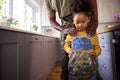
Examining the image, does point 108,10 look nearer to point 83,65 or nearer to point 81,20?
point 81,20

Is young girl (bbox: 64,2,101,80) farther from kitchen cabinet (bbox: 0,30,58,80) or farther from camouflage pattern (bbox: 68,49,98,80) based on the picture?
kitchen cabinet (bbox: 0,30,58,80)

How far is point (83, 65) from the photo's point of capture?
964mm

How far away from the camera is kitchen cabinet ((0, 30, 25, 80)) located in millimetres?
974

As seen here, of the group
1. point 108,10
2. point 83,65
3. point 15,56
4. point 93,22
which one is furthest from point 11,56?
point 108,10

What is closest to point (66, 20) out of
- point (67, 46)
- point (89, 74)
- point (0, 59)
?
point (67, 46)

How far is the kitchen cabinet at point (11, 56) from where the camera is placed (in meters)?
0.97

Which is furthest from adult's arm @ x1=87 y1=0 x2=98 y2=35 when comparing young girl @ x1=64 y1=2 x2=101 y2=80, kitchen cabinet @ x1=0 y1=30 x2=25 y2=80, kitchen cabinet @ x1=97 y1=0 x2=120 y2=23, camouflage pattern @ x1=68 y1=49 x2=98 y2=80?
kitchen cabinet @ x1=97 y1=0 x2=120 y2=23

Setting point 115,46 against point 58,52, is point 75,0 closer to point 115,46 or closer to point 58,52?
point 115,46

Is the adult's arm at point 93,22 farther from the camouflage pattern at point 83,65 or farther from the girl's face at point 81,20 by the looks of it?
the camouflage pattern at point 83,65

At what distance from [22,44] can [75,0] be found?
60 cm

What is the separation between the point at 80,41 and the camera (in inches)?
39.8

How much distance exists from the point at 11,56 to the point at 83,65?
0.52 metres

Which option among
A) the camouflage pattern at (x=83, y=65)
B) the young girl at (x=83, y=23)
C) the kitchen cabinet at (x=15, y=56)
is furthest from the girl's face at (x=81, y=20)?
the kitchen cabinet at (x=15, y=56)

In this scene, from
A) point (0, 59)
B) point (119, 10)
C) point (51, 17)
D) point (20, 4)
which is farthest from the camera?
point (119, 10)
